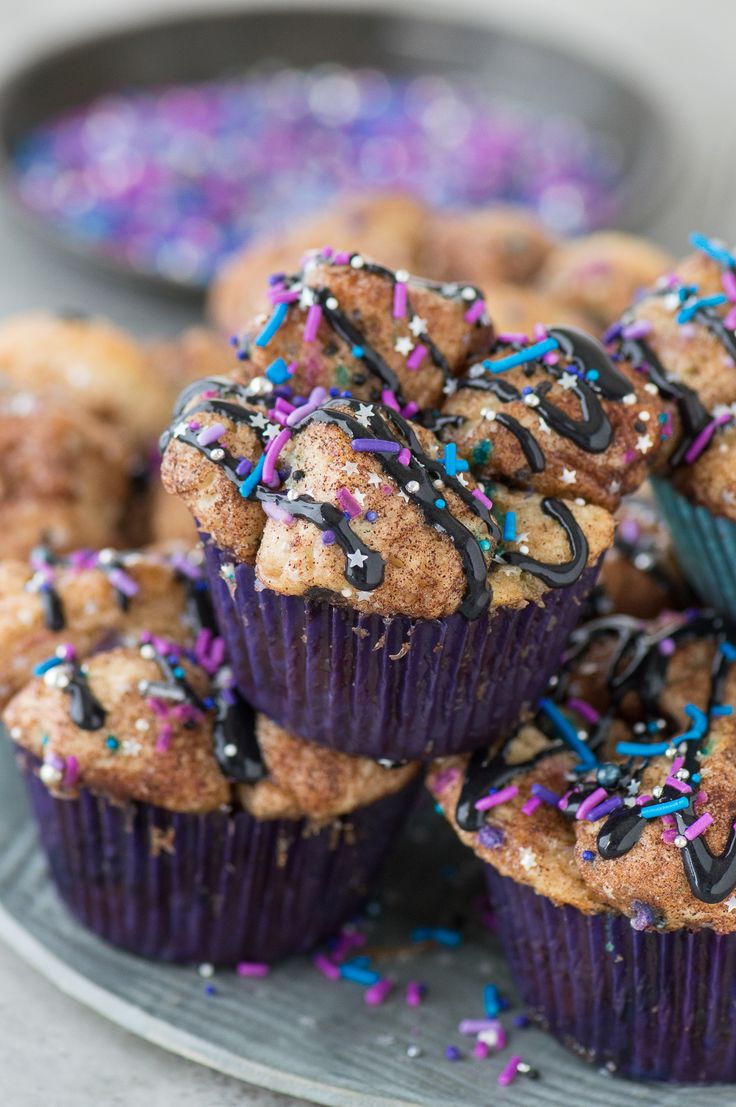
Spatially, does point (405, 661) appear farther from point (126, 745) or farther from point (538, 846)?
point (126, 745)

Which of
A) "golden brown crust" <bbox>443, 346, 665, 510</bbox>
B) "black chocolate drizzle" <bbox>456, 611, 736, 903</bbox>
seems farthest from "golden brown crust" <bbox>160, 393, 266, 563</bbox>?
"black chocolate drizzle" <bbox>456, 611, 736, 903</bbox>

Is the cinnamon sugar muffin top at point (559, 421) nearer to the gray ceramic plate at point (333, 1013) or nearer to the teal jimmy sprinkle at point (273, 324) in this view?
the teal jimmy sprinkle at point (273, 324)

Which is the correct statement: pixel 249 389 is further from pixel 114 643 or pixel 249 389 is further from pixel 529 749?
pixel 529 749

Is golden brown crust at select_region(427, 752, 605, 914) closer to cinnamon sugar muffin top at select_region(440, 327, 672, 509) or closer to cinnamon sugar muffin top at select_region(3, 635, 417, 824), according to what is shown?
cinnamon sugar muffin top at select_region(3, 635, 417, 824)

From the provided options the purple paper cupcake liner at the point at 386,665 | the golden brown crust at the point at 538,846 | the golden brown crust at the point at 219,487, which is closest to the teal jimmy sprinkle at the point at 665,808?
the golden brown crust at the point at 538,846

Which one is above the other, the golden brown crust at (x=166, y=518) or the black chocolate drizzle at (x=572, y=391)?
the black chocolate drizzle at (x=572, y=391)

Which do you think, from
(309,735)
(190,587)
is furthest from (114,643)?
(309,735)
